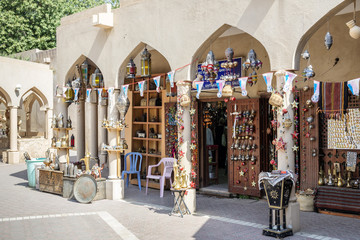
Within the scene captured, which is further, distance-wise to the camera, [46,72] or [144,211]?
[46,72]

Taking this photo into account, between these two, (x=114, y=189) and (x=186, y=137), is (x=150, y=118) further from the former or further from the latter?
(x=186, y=137)

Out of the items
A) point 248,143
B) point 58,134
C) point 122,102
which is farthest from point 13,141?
point 248,143

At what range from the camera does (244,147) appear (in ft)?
30.8

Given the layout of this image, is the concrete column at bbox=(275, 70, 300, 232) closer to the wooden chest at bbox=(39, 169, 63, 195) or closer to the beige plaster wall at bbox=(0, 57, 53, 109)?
the wooden chest at bbox=(39, 169, 63, 195)

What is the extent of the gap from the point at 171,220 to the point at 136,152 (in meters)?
4.30

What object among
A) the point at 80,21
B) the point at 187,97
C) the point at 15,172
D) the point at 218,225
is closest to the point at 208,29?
the point at 187,97

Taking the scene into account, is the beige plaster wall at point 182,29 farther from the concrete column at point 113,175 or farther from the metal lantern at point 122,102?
the concrete column at point 113,175

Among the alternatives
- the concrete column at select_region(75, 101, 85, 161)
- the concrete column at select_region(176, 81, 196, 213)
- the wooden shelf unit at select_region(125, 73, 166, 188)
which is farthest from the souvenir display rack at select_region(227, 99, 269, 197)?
the concrete column at select_region(75, 101, 85, 161)

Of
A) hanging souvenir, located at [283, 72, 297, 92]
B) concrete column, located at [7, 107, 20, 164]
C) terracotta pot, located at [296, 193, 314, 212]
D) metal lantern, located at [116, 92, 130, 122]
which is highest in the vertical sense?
hanging souvenir, located at [283, 72, 297, 92]

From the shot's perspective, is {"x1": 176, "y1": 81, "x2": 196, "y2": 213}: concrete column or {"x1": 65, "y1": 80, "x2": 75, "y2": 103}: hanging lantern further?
{"x1": 65, "y1": 80, "x2": 75, "y2": 103}: hanging lantern

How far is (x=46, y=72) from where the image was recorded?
752 inches

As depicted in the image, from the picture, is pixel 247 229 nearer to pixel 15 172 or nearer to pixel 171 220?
pixel 171 220

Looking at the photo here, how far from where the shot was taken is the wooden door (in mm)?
9242

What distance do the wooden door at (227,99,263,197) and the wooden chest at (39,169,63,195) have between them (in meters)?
4.49
